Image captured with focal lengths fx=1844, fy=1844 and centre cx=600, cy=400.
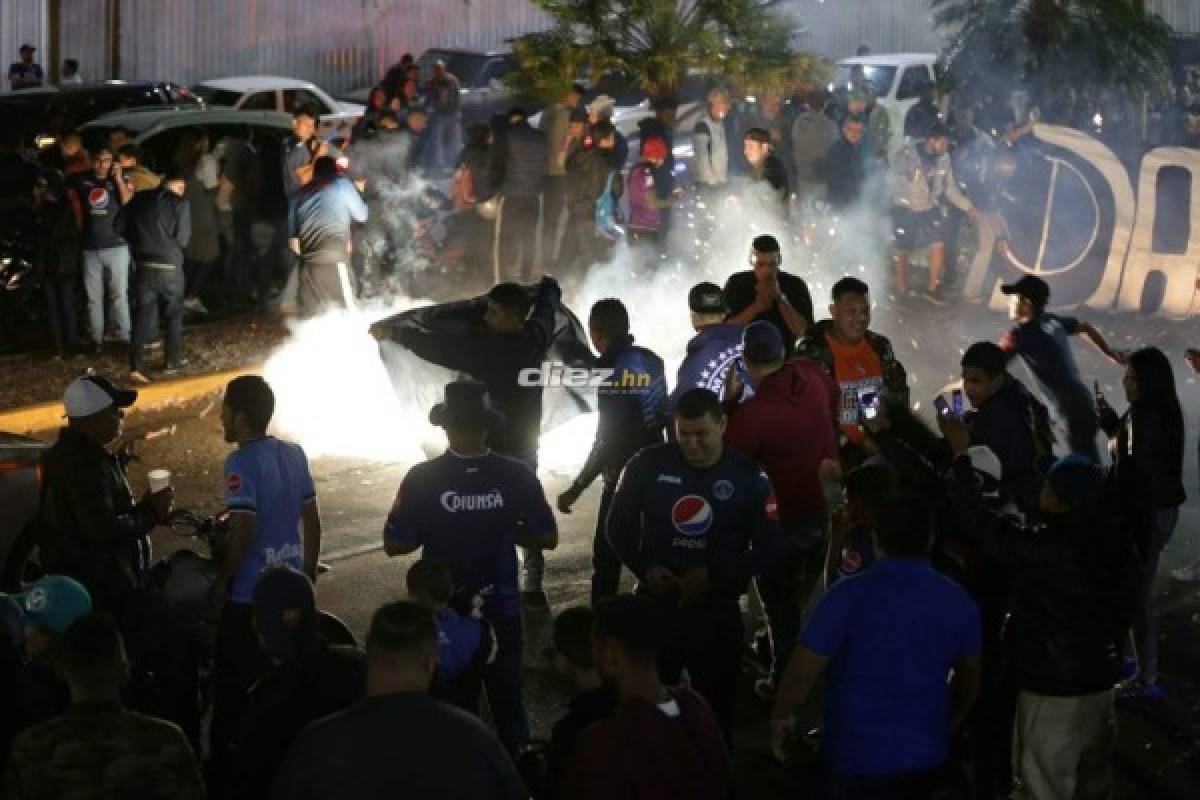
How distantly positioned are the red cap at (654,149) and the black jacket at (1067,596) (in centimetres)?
1218

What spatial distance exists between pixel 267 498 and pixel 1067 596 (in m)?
3.06

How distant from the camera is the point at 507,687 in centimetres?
713

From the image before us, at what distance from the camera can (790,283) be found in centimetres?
1079

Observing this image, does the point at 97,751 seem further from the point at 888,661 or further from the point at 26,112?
the point at 26,112

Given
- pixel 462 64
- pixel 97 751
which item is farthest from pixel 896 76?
pixel 97 751

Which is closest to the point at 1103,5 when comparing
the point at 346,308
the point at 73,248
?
the point at 346,308

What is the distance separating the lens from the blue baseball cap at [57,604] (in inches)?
238

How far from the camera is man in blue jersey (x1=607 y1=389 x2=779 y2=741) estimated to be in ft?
23.3

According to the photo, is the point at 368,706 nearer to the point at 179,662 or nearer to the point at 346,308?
the point at 179,662

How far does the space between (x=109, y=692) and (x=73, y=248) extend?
37.4ft

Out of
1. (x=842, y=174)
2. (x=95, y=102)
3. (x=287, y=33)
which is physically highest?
(x=287, y=33)

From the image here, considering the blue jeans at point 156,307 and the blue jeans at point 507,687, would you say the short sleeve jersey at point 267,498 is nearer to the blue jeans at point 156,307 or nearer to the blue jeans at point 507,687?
the blue jeans at point 507,687

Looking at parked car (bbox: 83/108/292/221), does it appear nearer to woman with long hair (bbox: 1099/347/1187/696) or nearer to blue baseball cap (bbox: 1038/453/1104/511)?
woman with long hair (bbox: 1099/347/1187/696)
